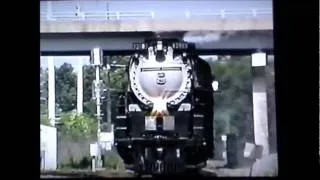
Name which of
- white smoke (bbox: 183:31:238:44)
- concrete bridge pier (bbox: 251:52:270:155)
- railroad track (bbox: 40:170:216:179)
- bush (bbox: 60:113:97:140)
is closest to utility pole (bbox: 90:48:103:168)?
bush (bbox: 60:113:97:140)

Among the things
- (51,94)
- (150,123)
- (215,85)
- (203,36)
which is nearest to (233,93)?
(215,85)

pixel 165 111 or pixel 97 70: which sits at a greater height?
pixel 97 70

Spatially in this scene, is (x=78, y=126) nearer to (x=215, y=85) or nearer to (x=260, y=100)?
(x=215, y=85)

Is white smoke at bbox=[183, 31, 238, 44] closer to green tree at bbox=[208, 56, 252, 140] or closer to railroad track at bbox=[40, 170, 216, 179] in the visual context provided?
green tree at bbox=[208, 56, 252, 140]

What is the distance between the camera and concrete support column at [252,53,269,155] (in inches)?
92.0

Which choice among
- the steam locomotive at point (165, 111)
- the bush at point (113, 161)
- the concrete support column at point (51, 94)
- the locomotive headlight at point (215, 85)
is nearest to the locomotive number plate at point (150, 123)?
the steam locomotive at point (165, 111)

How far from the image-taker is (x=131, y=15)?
2400mm

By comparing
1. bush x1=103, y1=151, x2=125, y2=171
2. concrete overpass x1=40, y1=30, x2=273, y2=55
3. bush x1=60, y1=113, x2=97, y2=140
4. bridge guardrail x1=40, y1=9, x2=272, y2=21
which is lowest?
bush x1=103, y1=151, x2=125, y2=171

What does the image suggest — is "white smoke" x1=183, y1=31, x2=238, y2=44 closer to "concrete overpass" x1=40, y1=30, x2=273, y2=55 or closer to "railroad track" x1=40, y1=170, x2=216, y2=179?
"concrete overpass" x1=40, y1=30, x2=273, y2=55

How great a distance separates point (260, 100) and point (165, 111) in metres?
0.42

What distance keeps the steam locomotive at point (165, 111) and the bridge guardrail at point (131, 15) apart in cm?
13

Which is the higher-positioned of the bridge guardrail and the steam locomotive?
the bridge guardrail

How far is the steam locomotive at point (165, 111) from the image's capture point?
2354mm
